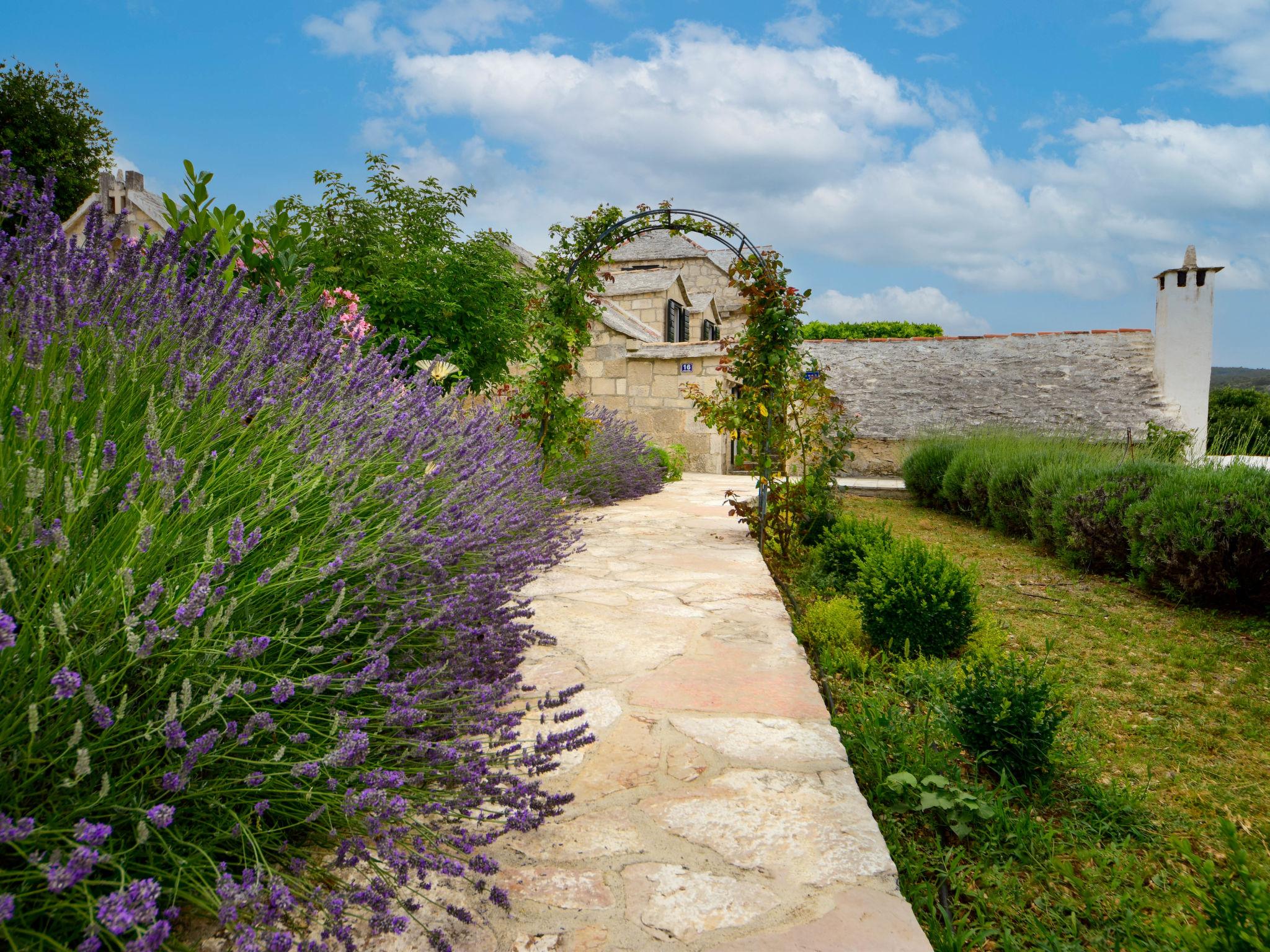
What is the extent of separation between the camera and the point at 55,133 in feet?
65.5

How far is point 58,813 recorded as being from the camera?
1.09 m

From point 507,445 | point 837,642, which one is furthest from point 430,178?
point 837,642

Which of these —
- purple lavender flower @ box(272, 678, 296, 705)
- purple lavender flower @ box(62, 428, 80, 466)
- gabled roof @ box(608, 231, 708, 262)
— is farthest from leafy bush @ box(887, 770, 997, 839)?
gabled roof @ box(608, 231, 708, 262)

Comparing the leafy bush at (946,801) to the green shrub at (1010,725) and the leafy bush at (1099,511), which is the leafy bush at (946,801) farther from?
the leafy bush at (1099,511)

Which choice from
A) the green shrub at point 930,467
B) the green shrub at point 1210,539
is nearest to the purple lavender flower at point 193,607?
the green shrub at point 1210,539

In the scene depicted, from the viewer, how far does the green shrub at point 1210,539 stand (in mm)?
4688

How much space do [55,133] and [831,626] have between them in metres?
25.3

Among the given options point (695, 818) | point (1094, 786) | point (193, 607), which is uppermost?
point (193, 607)

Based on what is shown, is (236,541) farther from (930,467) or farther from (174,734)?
(930,467)

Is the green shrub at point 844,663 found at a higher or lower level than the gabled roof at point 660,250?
lower

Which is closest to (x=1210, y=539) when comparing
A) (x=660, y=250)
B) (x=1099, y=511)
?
(x=1099, y=511)

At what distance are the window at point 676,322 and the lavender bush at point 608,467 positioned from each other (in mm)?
8247

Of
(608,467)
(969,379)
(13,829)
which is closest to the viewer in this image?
(13,829)

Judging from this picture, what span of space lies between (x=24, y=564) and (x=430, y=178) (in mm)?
11606
